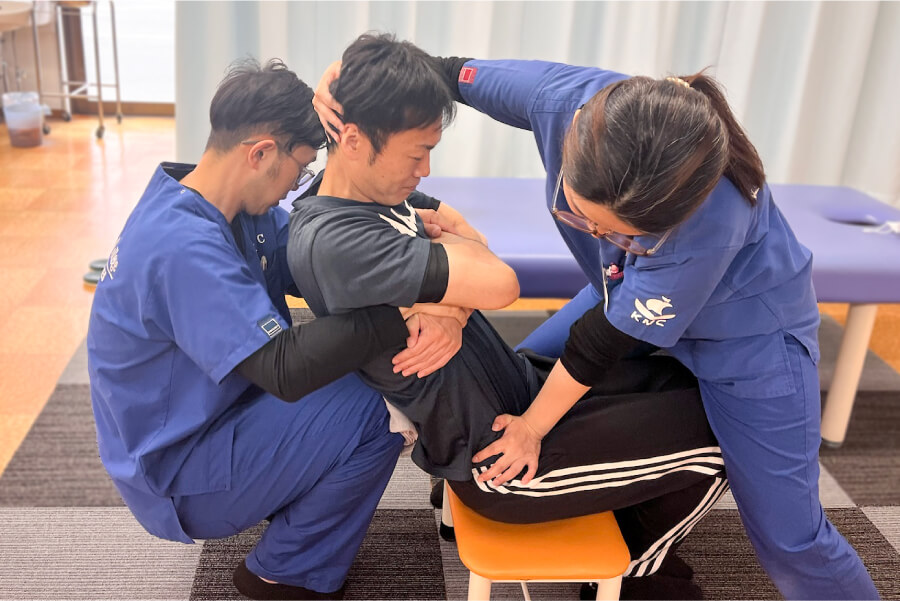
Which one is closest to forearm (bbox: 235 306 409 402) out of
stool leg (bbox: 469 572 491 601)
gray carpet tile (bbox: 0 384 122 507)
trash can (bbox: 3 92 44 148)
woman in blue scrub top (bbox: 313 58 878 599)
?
woman in blue scrub top (bbox: 313 58 878 599)

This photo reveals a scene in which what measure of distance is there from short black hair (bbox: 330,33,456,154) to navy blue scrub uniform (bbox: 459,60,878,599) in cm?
27

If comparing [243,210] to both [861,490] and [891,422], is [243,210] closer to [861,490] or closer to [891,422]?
[861,490]

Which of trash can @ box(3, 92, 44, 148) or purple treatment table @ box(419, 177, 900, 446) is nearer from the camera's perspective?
purple treatment table @ box(419, 177, 900, 446)

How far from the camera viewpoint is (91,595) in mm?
1572

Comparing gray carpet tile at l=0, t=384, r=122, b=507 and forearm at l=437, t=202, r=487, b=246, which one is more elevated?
forearm at l=437, t=202, r=487, b=246

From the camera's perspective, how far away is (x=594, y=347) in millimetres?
1206

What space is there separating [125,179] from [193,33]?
1.36 meters

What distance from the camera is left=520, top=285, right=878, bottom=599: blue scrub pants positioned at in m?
1.30

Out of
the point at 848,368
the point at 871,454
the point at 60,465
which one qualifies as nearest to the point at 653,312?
the point at 848,368

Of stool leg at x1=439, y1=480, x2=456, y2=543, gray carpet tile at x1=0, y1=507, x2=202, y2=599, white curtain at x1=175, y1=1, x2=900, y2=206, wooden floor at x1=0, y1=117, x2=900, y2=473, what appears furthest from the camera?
white curtain at x1=175, y1=1, x2=900, y2=206

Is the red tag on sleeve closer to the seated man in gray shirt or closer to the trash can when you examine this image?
the seated man in gray shirt

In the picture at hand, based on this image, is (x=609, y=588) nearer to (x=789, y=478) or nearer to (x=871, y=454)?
(x=789, y=478)

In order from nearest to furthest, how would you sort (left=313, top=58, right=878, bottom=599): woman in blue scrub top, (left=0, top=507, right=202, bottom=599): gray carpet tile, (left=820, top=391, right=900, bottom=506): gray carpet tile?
(left=313, top=58, right=878, bottom=599): woman in blue scrub top
(left=0, top=507, right=202, bottom=599): gray carpet tile
(left=820, top=391, right=900, bottom=506): gray carpet tile

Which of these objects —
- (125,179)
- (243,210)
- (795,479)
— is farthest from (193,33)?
(795,479)
